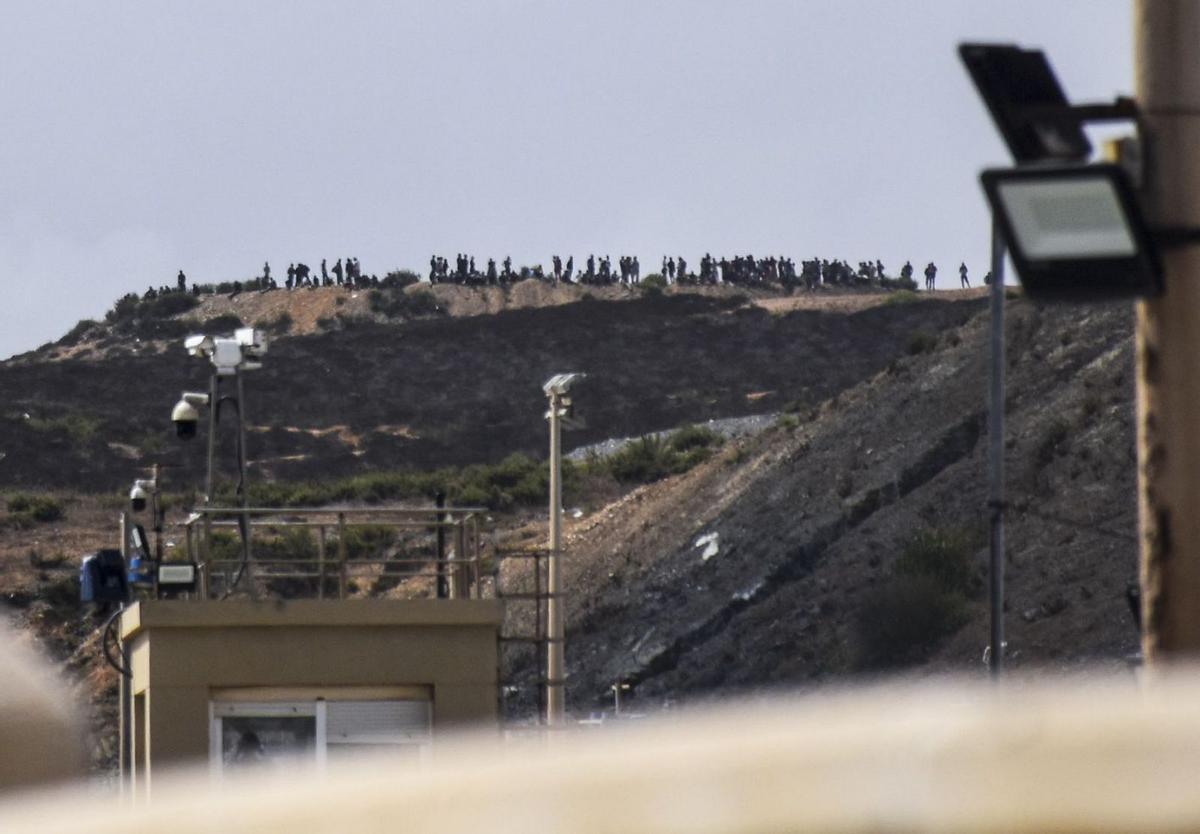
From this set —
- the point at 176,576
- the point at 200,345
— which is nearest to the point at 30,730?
the point at 176,576

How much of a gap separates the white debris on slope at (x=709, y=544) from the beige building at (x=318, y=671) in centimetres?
3205

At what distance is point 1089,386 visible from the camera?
51969 mm

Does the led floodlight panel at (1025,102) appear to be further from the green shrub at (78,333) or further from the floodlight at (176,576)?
the green shrub at (78,333)

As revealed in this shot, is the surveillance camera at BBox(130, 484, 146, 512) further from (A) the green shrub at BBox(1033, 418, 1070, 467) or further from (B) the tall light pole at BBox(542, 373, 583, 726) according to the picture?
(A) the green shrub at BBox(1033, 418, 1070, 467)

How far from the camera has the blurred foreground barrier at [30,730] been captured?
6.46 metres

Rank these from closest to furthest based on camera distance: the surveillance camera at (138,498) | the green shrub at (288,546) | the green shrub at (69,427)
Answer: the surveillance camera at (138,498)
the green shrub at (288,546)
the green shrub at (69,427)

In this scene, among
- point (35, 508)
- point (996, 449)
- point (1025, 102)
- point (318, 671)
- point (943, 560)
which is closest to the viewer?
point (1025, 102)

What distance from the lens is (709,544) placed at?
173 feet

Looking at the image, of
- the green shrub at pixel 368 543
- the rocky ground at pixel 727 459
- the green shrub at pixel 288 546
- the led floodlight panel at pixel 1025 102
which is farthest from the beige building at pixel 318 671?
the green shrub at pixel 368 543

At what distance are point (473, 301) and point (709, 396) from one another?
21333mm

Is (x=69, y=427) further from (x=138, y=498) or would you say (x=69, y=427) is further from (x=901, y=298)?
(x=138, y=498)

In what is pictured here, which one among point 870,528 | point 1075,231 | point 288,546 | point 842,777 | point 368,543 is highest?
point 1075,231

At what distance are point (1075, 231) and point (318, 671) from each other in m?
15.2

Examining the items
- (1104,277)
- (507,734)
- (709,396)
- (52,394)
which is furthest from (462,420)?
(1104,277)
